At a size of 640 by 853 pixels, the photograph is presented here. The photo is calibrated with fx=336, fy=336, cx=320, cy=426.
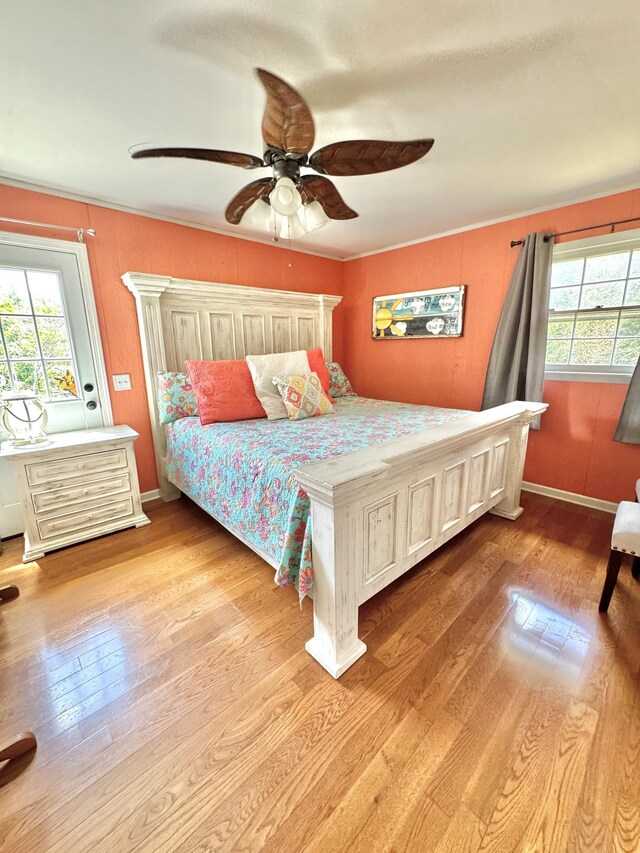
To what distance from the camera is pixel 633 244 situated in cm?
225

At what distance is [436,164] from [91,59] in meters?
1.66

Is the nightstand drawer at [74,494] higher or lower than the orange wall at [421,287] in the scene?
lower

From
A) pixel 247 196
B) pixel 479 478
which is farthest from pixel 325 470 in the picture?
pixel 247 196

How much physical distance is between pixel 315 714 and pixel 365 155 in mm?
2095

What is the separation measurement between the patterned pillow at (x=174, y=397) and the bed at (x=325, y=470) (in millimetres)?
90

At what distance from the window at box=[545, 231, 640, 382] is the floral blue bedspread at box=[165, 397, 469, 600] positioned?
1.03 m

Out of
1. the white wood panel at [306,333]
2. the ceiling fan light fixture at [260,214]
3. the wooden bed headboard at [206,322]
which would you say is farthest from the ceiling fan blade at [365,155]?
the white wood panel at [306,333]

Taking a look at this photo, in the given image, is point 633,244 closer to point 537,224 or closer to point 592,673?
point 537,224

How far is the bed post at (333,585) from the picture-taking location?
119 cm

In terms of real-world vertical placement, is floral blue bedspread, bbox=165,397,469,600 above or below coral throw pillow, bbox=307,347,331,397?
below

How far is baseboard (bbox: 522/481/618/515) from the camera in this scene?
2551 millimetres

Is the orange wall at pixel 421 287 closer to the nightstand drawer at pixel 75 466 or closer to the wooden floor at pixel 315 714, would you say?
the nightstand drawer at pixel 75 466

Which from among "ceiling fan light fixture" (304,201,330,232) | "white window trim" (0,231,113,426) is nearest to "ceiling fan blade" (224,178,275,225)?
"ceiling fan light fixture" (304,201,330,232)

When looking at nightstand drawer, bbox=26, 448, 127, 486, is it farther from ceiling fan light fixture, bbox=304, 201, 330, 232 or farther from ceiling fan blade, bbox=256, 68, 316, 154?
ceiling fan blade, bbox=256, 68, 316, 154
